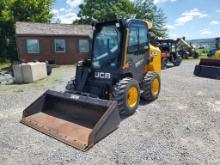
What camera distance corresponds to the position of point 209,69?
36.7 feet

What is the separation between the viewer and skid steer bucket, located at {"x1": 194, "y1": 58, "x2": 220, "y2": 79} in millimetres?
10828

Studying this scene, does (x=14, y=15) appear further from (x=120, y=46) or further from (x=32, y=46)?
(x=120, y=46)

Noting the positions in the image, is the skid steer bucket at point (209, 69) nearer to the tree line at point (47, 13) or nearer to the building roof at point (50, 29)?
the tree line at point (47, 13)

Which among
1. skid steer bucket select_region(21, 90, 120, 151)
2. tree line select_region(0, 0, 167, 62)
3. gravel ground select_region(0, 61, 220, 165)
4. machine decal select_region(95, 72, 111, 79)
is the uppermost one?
tree line select_region(0, 0, 167, 62)

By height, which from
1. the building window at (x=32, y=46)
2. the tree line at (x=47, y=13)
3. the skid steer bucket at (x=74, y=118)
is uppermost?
the tree line at (x=47, y=13)

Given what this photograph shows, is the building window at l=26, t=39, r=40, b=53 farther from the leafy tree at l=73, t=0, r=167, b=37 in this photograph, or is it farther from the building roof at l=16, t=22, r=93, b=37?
the leafy tree at l=73, t=0, r=167, b=37

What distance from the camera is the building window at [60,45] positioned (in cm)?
1944

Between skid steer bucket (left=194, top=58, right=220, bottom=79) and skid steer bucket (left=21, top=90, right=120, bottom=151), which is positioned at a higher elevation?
skid steer bucket (left=194, top=58, right=220, bottom=79)

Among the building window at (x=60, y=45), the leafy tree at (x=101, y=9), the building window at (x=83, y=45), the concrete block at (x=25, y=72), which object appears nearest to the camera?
the concrete block at (x=25, y=72)

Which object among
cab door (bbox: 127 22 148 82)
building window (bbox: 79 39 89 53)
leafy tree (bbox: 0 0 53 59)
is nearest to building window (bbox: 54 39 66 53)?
building window (bbox: 79 39 89 53)

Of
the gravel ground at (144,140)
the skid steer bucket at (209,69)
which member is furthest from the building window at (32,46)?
the skid steer bucket at (209,69)

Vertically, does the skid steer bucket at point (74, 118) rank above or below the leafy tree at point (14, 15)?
below

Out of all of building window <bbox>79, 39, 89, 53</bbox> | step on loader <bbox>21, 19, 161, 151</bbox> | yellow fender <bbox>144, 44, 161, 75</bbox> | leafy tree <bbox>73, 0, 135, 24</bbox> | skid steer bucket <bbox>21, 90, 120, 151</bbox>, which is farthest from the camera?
leafy tree <bbox>73, 0, 135, 24</bbox>

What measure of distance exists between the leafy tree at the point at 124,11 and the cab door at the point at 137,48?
88.4 feet
